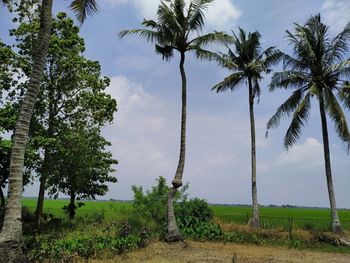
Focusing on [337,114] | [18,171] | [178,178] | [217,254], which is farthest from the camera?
[337,114]

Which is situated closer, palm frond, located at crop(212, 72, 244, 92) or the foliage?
the foliage

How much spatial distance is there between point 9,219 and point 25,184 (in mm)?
15665

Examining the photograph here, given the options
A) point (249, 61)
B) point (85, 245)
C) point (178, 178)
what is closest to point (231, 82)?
point (249, 61)

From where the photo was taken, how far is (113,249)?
1545cm

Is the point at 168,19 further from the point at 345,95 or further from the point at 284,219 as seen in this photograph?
the point at 284,219

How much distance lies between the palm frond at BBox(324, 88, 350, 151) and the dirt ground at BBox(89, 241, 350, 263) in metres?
7.81

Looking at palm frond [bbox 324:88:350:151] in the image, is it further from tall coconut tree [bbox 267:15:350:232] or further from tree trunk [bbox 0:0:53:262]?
tree trunk [bbox 0:0:53:262]

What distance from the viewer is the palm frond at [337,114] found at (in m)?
23.8

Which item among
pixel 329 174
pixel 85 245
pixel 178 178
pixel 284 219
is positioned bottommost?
pixel 85 245

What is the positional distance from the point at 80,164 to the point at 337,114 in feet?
52.2

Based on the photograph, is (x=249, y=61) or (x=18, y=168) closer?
(x=18, y=168)

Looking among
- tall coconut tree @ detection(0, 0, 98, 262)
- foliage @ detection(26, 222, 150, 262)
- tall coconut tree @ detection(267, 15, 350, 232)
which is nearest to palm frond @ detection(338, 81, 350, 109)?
tall coconut tree @ detection(267, 15, 350, 232)

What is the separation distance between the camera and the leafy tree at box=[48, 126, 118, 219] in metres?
25.6

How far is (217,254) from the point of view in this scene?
651 inches
